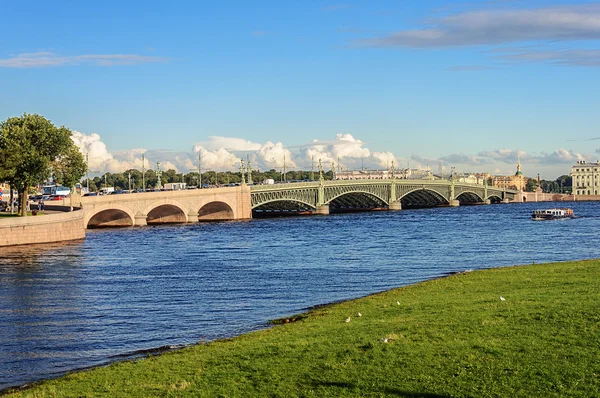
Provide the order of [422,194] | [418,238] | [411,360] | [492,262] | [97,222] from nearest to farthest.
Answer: [411,360] < [492,262] < [418,238] < [97,222] < [422,194]

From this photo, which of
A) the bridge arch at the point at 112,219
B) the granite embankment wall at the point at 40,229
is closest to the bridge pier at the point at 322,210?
the bridge arch at the point at 112,219

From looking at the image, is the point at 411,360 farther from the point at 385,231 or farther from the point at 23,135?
the point at 385,231

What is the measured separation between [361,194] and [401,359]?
453ft

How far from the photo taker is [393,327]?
65.7 feet

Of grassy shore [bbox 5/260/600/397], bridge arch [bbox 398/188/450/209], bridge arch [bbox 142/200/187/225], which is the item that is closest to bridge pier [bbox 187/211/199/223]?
bridge arch [bbox 142/200/187/225]

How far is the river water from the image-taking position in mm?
25172

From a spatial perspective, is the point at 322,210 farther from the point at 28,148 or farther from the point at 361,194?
the point at 28,148

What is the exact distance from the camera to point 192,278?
143 ft

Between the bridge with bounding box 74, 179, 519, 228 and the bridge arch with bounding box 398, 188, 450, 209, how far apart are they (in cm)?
24

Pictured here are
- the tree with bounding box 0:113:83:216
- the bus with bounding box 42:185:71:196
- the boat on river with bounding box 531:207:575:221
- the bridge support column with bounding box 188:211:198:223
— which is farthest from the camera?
the bus with bounding box 42:185:71:196

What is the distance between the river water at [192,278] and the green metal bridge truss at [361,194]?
134ft

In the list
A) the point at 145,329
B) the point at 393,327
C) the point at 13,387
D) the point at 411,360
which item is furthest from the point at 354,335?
the point at 145,329

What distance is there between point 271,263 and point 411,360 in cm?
3626

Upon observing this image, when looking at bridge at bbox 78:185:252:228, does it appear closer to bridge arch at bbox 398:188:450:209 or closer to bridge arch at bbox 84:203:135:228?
bridge arch at bbox 84:203:135:228
